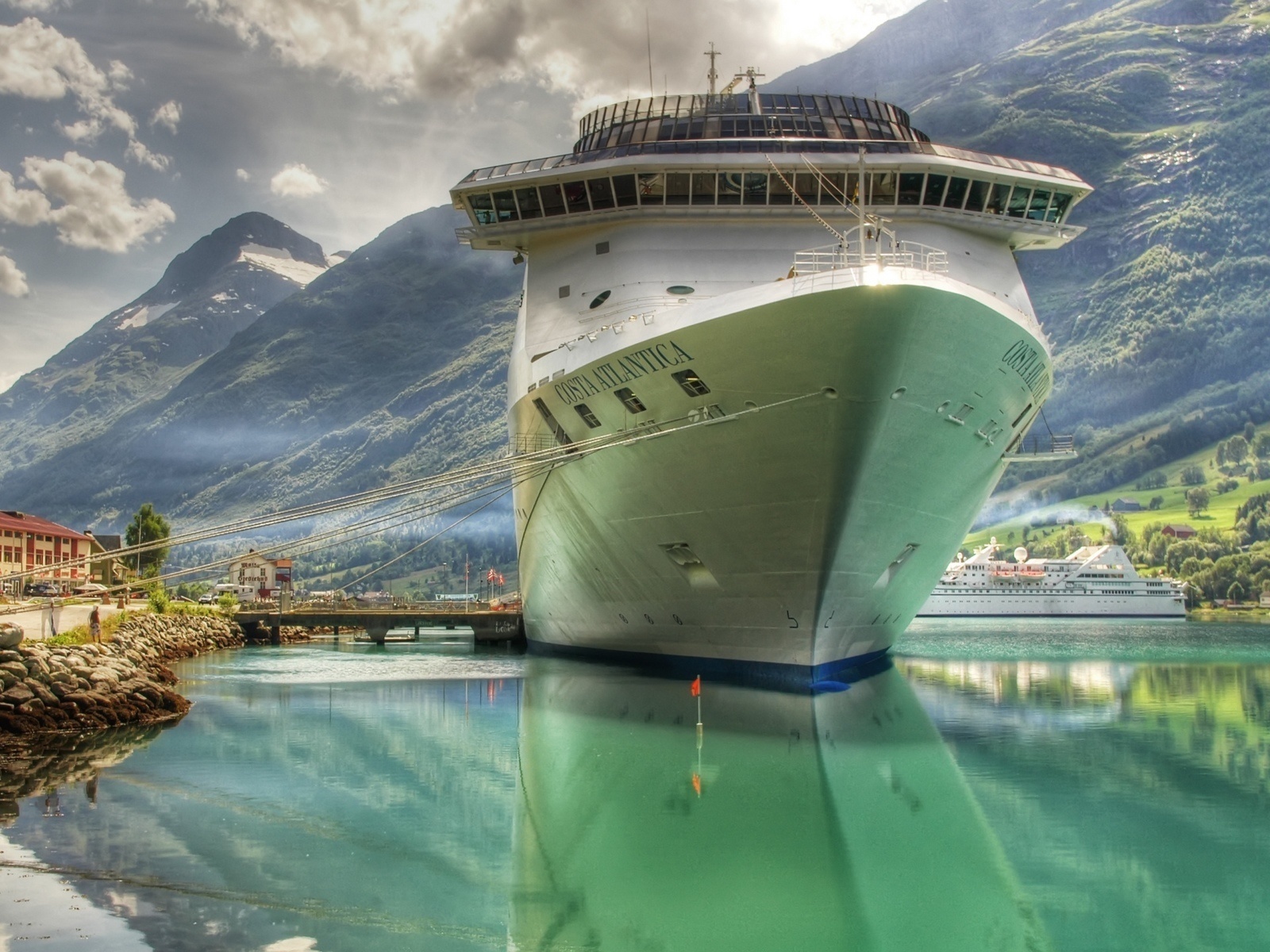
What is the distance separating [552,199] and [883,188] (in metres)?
7.28

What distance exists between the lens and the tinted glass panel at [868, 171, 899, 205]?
23.6m

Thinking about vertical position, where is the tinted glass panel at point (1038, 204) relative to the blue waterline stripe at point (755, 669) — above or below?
above

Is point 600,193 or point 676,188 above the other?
→ point 600,193

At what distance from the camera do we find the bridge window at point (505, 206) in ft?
83.6

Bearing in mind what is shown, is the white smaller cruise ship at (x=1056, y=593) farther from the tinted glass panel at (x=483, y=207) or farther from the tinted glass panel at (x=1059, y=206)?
the tinted glass panel at (x=483, y=207)

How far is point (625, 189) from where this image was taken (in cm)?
2411

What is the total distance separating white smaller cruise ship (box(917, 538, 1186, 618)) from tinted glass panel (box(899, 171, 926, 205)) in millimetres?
66517

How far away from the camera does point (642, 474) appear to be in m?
19.1

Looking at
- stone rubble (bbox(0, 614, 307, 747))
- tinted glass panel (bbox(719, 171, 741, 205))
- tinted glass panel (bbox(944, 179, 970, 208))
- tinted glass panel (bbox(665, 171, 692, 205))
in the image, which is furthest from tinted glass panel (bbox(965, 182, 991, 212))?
Result: stone rubble (bbox(0, 614, 307, 747))

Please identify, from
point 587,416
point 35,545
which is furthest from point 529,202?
point 35,545

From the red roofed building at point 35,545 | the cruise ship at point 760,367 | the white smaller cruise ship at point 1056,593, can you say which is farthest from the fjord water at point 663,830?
the white smaller cruise ship at point 1056,593

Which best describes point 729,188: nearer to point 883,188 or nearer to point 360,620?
point 883,188

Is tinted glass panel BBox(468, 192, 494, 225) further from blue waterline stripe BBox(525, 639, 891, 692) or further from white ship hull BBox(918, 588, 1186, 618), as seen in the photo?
white ship hull BBox(918, 588, 1186, 618)

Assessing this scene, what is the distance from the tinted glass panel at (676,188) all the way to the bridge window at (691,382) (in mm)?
7795
